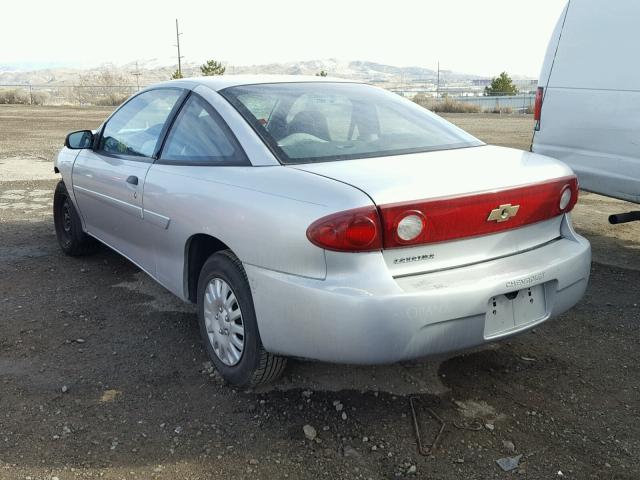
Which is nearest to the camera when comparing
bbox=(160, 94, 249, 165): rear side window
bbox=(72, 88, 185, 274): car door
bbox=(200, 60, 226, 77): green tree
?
bbox=(160, 94, 249, 165): rear side window

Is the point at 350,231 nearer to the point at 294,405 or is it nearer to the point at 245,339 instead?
the point at 245,339

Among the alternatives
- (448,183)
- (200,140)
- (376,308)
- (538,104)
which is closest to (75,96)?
(538,104)

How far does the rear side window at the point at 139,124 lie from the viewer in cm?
397

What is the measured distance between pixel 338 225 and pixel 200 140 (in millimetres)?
1309

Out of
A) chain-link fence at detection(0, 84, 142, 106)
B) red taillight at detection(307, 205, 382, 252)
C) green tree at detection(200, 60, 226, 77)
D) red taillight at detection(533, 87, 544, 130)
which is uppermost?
green tree at detection(200, 60, 226, 77)

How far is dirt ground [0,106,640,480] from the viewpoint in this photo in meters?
2.66

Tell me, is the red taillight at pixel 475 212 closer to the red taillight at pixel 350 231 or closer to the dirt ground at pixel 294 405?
the red taillight at pixel 350 231

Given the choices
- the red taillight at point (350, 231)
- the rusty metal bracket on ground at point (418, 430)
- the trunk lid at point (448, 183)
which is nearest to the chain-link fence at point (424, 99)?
the trunk lid at point (448, 183)

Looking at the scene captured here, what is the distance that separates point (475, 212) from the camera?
2725 millimetres

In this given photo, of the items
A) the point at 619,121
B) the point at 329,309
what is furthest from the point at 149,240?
the point at 619,121

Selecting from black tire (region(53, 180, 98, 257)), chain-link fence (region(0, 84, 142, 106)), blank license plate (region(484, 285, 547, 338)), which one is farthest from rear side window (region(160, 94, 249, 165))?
chain-link fence (region(0, 84, 142, 106))

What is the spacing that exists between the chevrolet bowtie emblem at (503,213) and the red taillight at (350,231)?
57 cm

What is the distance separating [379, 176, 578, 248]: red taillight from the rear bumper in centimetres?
15

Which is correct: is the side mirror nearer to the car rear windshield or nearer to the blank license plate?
the car rear windshield
